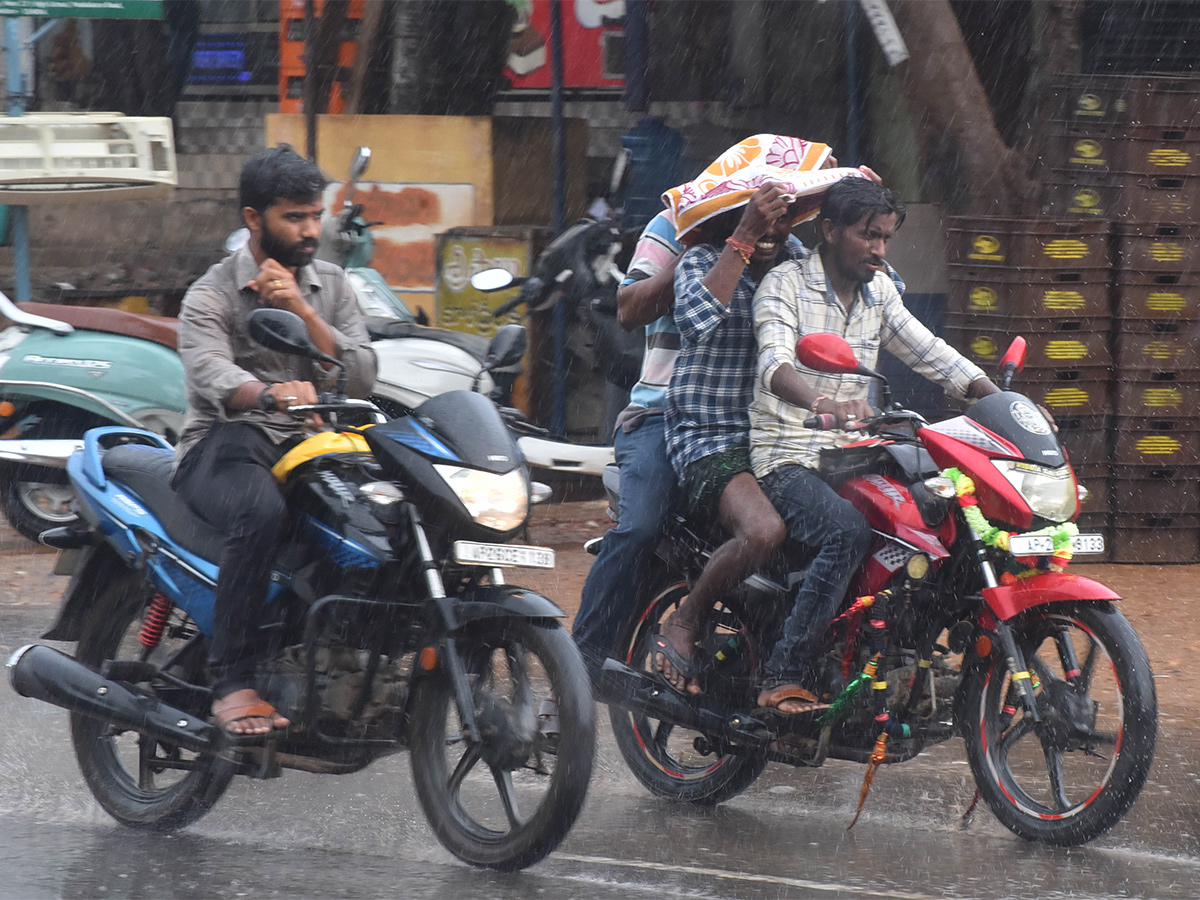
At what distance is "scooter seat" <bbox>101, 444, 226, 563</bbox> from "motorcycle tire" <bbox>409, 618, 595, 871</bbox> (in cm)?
76

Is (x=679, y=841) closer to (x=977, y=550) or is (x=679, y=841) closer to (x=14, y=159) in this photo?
(x=977, y=550)

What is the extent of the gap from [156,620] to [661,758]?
158 cm

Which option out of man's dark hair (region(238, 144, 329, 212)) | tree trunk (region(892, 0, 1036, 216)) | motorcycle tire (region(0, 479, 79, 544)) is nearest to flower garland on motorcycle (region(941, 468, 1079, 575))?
man's dark hair (region(238, 144, 329, 212))

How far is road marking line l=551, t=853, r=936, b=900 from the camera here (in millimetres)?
4180

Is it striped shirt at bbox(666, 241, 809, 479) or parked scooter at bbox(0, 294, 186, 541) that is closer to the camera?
striped shirt at bbox(666, 241, 809, 479)

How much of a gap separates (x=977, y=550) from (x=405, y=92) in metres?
10.1

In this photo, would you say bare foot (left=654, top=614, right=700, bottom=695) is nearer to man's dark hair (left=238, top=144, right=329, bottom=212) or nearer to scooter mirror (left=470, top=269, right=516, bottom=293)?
scooter mirror (left=470, top=269, right=516, bottom=293)

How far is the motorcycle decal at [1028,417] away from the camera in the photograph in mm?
4551

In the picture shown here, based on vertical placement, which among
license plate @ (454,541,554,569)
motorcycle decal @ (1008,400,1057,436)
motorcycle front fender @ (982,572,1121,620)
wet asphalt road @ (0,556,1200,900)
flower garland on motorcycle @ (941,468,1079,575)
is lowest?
wet asphalt road @ (0,556,1200,900)

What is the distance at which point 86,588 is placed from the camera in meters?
4.95

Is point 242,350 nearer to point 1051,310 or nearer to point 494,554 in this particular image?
point 494,554

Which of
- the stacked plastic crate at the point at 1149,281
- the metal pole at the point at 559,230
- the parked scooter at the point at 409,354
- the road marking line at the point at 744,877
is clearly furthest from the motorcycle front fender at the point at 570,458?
the road marking line at the point at 744,877

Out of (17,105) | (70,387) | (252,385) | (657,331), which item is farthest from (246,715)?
(17,105)

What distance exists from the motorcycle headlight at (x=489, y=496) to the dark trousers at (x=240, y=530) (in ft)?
1.70
